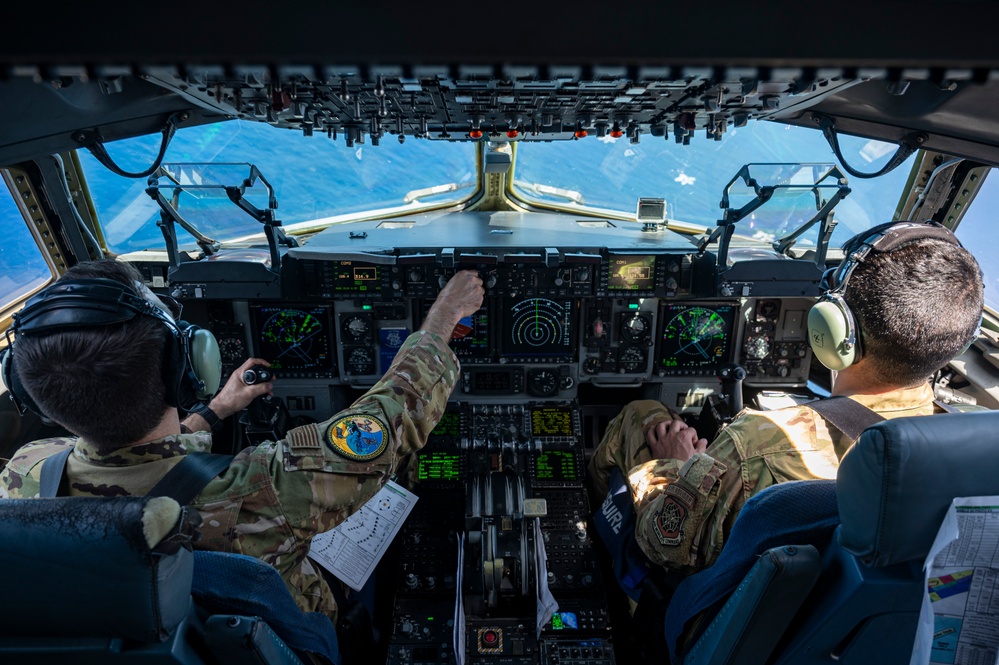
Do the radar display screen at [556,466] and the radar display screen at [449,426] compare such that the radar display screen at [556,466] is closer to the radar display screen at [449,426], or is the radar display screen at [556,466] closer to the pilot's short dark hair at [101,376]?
the radar display screen at [449,426]

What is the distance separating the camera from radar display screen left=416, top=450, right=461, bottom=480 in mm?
3137

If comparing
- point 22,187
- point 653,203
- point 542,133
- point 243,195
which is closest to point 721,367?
point 653,203

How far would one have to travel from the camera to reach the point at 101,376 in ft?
4.39

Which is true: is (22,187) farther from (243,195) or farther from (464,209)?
(464,209)

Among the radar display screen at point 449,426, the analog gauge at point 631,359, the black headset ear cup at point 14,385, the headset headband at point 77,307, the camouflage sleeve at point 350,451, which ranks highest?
the headset headband at point 77,307

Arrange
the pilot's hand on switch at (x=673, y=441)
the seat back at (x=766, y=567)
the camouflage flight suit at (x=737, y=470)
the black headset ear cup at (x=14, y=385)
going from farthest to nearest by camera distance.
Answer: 1. the pilot's hand on switch at (x=673, y=441)
2. the camouflage flight suit at (x=737, y=470)
3. the black headset ear cup at (x=14, y=385)
4. the seat back at (x=766, y=567)

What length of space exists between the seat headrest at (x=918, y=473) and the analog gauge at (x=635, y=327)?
2.23 m

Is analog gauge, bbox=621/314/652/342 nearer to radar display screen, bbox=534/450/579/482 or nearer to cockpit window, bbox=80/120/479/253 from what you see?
radar display screen, bbox=534/450/579/482

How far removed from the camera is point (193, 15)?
1.65ft

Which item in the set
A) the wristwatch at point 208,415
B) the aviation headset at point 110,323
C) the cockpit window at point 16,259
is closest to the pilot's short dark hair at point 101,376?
the aviation headset at point 110,323

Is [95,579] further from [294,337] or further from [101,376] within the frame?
[294,337]

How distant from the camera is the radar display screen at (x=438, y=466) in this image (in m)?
3.14

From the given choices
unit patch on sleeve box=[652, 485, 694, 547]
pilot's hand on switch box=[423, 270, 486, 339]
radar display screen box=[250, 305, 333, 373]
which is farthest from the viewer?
radar display screen box=[250, 305, 333, 373]

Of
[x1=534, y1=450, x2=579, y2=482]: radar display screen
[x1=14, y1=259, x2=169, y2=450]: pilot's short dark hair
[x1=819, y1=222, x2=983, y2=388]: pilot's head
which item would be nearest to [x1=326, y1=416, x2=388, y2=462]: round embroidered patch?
[x1=14, y1=259, x2=169, y2=450]: pilot's short dark hair
